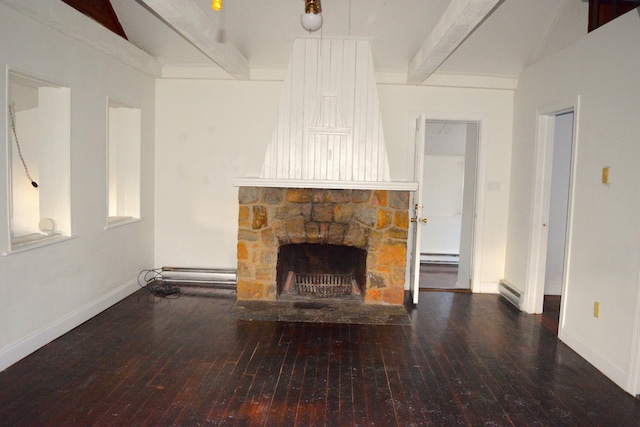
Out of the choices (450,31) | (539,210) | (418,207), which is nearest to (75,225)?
(418,207)

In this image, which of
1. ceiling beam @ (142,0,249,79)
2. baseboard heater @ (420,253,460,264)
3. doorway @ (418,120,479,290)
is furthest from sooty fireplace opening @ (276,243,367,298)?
baseboard heater @ (420,253,460,264)

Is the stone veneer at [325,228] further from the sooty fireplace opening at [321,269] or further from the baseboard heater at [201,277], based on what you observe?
the baseboard heater at [201,277]

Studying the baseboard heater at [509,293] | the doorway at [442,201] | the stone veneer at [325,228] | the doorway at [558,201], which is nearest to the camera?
the stone veneer at [325,228]

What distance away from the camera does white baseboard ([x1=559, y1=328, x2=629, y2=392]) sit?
9.68 feet

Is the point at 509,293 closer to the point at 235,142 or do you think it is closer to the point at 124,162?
the point at 235,142

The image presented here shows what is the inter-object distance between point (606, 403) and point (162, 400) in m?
2.63

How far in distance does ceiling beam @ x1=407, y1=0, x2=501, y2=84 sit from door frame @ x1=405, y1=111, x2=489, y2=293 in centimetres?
64

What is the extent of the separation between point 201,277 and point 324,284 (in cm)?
145

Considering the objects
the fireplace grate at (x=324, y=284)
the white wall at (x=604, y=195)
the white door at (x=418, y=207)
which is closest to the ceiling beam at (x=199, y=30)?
the white door at (x=418, y=207)

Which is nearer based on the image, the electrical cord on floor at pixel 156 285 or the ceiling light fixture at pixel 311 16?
the ceiling light fixture at pixel 311 16

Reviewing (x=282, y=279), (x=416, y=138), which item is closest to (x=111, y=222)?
(x=282, y=279)

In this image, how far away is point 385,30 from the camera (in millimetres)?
4375

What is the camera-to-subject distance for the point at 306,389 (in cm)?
280

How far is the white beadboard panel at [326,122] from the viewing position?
4.28m
